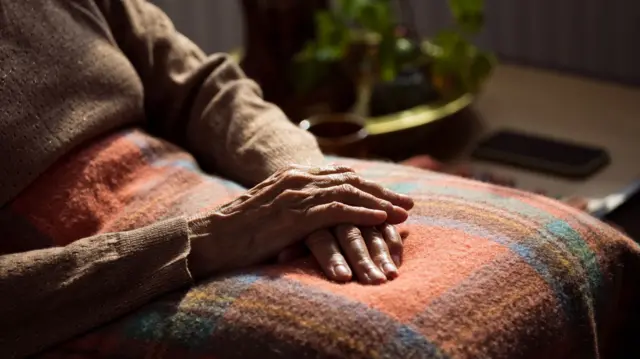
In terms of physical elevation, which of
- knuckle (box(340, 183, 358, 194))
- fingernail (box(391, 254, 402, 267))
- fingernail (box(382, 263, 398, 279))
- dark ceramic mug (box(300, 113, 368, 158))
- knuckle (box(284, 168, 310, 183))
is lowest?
dark ceramic mug (box(300, 113, 368, 158))

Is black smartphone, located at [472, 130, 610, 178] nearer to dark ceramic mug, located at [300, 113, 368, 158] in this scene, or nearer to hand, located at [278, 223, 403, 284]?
dark ceramic mug, located at [300, 113, 368, 158]

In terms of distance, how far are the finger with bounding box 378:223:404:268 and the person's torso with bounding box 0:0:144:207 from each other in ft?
1.30

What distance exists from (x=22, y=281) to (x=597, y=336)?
2.01ft

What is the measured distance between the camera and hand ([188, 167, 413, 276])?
0.96m

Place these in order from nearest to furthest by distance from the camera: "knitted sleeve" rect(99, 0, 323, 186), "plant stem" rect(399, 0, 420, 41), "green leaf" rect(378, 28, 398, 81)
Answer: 1. "knitted sleeve" rect(99, 0, 323, 186)
2. "green leaf" rect(378, 28, 398, 81)
3. "plant stem" rect(399, 0, 420, 41)

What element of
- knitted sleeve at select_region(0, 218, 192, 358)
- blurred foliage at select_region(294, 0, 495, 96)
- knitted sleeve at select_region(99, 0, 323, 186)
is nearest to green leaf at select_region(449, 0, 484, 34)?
blurred foliage at select_region(294, 0, 495, 96)

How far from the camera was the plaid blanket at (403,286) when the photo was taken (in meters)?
0.82

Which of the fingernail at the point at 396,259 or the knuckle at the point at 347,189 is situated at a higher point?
the knuckle at the point at 347,189

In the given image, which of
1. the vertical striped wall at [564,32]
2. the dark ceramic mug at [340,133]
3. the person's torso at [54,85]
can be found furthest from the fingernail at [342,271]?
the vertical striped wall at [564,32]

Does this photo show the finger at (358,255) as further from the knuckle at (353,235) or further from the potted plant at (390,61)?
the potted plant at (390,61)

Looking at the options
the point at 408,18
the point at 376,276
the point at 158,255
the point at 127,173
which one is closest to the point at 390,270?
the point at 376,276

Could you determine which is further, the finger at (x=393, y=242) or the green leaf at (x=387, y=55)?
the green leaf at (x=387, y=55)

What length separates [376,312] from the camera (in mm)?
817

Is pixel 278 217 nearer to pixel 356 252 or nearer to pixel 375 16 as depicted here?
pixel 356 252
